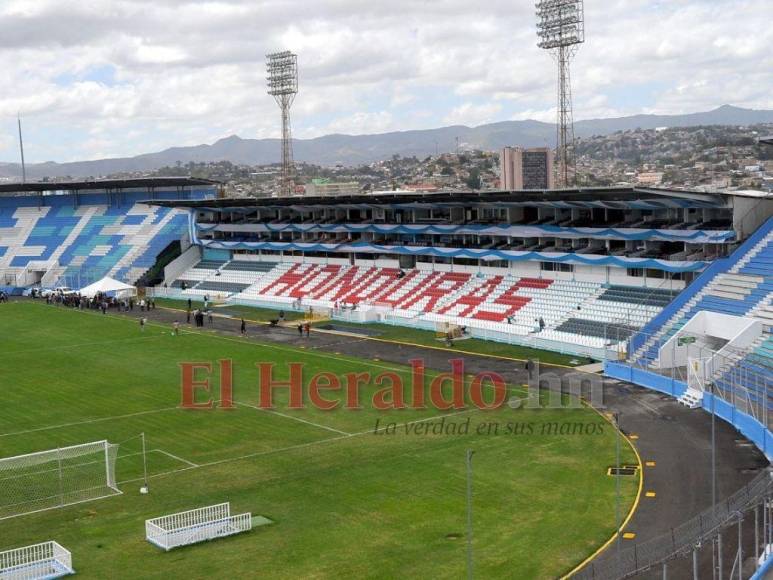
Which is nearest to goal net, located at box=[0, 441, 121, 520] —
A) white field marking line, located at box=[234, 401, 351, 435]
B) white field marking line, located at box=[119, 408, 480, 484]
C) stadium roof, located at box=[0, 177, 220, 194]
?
white field marking line, located at box=[119, 408, 480, 484]

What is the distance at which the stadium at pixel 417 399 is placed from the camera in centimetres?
2166

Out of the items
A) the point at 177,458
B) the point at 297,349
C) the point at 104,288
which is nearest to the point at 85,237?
the point at 104,288

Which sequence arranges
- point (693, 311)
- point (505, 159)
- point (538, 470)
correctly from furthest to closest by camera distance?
Answer: point (505, 159), point (693, 311), point (538, 470)

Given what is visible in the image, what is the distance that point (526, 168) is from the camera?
575ft

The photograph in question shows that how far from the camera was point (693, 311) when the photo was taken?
42.3m

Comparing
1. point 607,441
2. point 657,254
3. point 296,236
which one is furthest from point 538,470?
point 296,236

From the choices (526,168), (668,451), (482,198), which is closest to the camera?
(668,451)

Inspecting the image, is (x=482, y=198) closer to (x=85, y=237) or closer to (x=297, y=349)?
(x=297, y=349)

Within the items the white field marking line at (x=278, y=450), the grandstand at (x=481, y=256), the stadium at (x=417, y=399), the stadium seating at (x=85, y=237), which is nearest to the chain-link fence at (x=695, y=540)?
the stadium at (x=417, y=399)

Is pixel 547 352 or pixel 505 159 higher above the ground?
pixel 505 159

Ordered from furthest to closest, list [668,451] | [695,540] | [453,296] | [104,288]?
[104,288]
[453,296]
[668,451]
[695,540]

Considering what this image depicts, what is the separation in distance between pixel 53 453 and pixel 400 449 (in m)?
10.6

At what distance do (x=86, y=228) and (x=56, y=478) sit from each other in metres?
66.9

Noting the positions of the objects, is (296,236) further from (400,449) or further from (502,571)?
(502,571)
